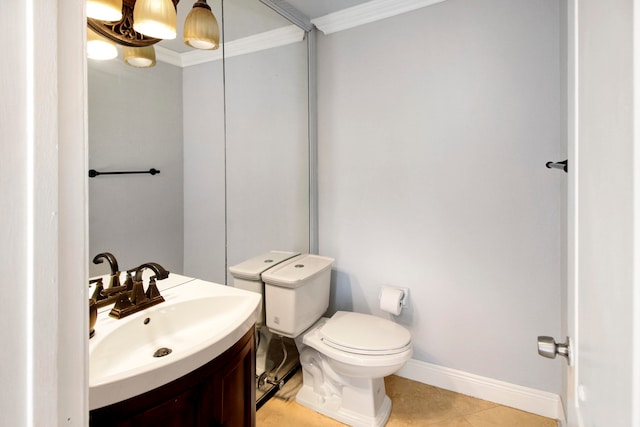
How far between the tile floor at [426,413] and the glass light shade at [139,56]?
1.78m

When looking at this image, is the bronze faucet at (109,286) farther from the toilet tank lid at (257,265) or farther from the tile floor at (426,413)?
the tile floor at (426,413)

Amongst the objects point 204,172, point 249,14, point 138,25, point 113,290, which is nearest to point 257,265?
point 204,172

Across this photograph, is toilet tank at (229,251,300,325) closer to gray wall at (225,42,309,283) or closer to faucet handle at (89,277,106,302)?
gray wall at (225,42,309,283)

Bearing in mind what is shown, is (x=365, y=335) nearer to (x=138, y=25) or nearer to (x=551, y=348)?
(x=551, y=348)

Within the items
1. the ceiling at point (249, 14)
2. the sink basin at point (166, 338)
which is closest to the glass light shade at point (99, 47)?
the ceiling at point (249, 14)

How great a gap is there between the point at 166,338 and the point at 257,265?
2.56ft

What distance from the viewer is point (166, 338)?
1213 millimetres

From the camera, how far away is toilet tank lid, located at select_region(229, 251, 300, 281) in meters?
1.86

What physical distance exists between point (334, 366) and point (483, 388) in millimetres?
908

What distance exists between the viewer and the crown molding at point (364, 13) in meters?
2.03

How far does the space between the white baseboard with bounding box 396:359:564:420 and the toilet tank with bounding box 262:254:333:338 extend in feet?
2.47

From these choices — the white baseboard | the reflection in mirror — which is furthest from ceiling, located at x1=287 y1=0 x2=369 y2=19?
the white baseboard

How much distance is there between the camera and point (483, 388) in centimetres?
195

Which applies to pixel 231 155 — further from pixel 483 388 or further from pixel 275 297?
pixel 483 388
